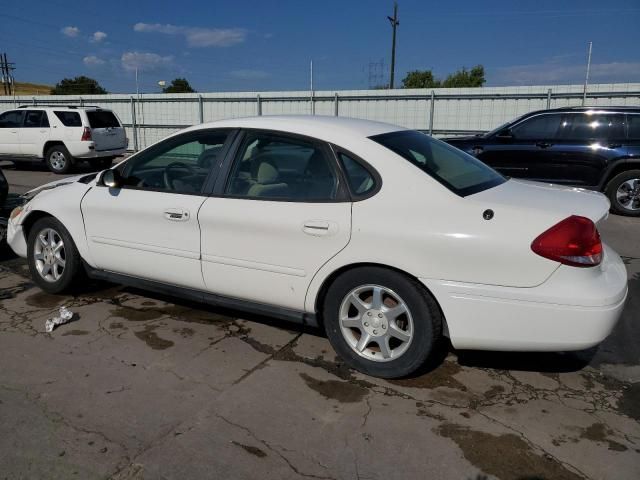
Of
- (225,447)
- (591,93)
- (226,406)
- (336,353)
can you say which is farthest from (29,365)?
(591,93)

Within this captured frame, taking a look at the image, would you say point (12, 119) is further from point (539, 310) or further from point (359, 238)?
point (539, 310)

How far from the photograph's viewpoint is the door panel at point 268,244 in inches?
128

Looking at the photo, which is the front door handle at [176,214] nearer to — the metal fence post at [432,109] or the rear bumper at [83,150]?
the rear bumper at [83,150]

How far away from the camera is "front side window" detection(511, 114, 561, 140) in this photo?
899cm

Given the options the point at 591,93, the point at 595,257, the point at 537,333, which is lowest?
the point at 537,333

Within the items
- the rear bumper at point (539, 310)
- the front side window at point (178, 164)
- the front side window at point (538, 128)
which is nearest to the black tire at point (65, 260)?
the front side window at point (178, 164)

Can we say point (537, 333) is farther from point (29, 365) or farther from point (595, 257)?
point (29, 365)

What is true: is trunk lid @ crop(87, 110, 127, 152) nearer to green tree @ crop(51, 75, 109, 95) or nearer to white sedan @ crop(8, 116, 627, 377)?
white sedan @ crop(8, 116, 627, 377)

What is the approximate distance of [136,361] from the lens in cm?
352

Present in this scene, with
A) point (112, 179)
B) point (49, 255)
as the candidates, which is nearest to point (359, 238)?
point (112, 179)

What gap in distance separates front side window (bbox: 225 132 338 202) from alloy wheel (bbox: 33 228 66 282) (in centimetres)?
186

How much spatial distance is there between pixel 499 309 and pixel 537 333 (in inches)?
9.4

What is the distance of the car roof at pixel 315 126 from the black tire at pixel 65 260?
154 cm

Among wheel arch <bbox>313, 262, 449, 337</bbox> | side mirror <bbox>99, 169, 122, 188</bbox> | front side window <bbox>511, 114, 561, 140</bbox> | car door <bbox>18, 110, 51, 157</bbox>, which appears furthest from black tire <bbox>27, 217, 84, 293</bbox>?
car door <bbox>18, 110, 51, 157</bbox>
